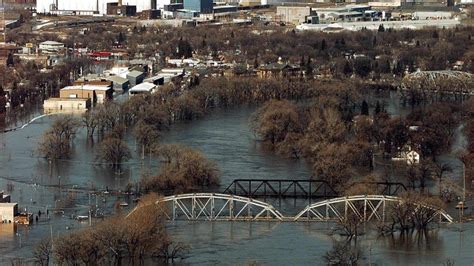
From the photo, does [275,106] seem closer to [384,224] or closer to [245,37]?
[384,224]

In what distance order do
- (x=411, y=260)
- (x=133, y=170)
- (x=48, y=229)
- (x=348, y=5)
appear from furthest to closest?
(x=348, y=5)
(x=133, y=170)
(x=48, y=229)
(x=411, y=260)

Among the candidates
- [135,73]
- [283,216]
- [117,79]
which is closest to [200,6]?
[135,73]

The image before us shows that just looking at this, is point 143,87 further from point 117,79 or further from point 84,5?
point 84,5

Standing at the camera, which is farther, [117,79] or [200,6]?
[200,6]

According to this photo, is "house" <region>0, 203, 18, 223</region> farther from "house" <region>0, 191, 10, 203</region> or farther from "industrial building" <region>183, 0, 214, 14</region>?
"industrial building" <region>183, 0, 214, 14</region>

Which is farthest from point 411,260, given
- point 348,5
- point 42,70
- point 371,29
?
point 348,5
